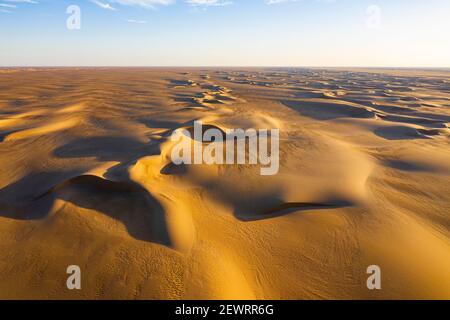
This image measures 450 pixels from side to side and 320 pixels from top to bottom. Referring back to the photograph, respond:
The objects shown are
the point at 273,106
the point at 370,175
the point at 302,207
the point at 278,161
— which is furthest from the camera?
the point at 273,106

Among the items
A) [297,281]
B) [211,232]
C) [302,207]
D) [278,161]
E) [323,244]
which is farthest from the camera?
[278,161]

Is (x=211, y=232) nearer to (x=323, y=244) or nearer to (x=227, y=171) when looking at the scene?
(x=323, y=244)

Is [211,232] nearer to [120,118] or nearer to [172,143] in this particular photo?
[172,143]

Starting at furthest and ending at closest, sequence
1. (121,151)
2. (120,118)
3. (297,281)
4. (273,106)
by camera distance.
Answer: (273,106) → (120,118) → (121,151) → (297,281)

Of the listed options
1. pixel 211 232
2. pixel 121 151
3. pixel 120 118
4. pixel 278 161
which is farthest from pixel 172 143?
pixel 120 118

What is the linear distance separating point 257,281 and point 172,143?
6684 mm

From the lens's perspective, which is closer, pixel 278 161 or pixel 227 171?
pixel 227 171

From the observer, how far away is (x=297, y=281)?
4.05 metres

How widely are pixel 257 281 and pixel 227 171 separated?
398cm

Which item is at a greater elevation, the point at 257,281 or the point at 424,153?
the point at 424,153
